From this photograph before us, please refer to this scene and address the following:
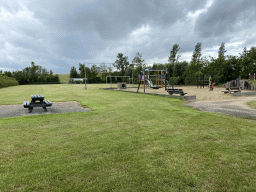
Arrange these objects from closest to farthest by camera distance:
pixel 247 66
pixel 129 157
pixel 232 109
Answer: pixel 129 157, pixel 232 109, pixel 247 66

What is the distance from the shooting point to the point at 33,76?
58.0 metres

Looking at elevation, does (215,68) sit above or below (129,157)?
above

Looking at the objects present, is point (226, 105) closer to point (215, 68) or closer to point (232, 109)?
point (232, 109)

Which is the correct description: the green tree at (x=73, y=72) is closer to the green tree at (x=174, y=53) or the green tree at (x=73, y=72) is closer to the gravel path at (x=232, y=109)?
the green tree at (x=174, y=53)

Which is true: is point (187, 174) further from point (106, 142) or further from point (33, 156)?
point (33, 156)

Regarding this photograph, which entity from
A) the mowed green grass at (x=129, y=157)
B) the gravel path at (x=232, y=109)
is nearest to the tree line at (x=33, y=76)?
the gravel path at (x=232, y=109)

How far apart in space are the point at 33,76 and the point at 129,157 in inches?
2561

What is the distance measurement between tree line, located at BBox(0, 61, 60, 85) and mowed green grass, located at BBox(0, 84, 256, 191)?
57.3m

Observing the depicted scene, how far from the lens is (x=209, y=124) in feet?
14.7

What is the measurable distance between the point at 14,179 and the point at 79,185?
2.92 ft

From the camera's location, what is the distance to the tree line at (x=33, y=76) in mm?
53831

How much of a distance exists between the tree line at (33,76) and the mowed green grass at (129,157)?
57.3 m

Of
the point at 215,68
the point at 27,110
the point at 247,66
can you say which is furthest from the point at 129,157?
the point at 247,66

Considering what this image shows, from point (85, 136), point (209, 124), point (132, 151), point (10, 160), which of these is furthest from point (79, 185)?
point (209, 124)
